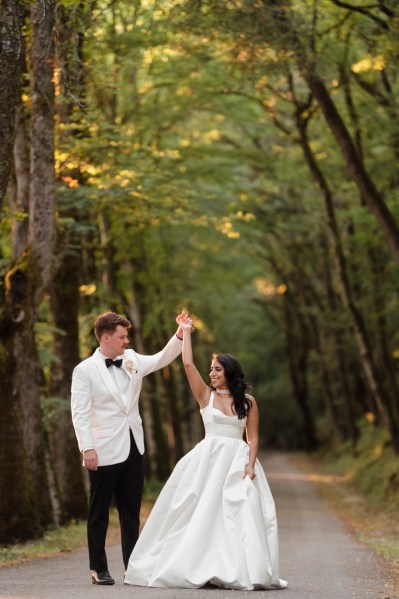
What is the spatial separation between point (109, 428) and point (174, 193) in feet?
34.5

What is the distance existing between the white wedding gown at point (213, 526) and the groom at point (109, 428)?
1.01 feet

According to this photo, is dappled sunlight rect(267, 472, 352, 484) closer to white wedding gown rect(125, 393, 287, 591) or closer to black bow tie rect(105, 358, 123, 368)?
white wedding gown rect(125, 393, 287, 591)

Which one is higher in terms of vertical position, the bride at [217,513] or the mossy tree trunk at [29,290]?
the mossy tree trunk at [29,290]

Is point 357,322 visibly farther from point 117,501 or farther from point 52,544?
point 117,501

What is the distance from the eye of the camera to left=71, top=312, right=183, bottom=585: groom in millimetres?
8844

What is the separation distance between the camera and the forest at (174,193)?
13773mm

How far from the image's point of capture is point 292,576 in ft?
34.4

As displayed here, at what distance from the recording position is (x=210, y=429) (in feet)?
31.8

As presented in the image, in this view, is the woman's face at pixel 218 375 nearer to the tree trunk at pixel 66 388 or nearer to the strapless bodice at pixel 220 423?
the strapless bodice at pixel 220 423

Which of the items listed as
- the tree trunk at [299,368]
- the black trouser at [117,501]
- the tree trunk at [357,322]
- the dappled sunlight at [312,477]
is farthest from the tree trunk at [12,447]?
the tree trunk at [299,368]

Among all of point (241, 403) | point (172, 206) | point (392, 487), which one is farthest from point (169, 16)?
point (392, 487)

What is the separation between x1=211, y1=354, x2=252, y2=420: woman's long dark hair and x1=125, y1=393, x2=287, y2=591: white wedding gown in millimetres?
117

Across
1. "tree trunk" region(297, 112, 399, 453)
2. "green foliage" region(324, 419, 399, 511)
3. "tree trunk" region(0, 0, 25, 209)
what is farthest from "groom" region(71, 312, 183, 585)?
"tree trunk" region(297, 112, 399, 453)

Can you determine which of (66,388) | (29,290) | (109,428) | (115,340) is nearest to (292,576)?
(109,428)
